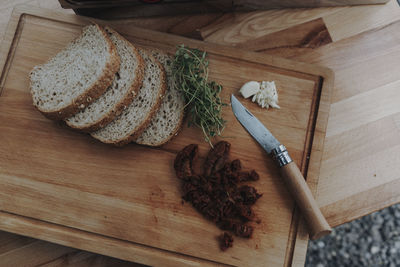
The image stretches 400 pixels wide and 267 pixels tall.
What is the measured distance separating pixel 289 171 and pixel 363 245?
169 centimetres

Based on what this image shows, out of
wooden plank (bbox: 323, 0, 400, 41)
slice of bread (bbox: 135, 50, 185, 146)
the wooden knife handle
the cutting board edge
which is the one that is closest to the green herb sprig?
slice of bread (bbox: 135, 50, 185, 146)

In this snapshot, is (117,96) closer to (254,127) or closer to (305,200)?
(254,127)

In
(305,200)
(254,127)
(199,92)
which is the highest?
(199,92)

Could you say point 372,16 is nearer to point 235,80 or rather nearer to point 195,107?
point 235,80

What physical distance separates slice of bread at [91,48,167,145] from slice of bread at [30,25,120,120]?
0.19m

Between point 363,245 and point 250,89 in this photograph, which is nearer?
point 250,89

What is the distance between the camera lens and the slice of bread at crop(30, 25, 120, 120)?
1928 mm

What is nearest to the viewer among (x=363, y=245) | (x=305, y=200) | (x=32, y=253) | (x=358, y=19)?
(x=305, y=200)

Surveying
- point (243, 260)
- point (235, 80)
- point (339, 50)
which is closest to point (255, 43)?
point (235, 80)

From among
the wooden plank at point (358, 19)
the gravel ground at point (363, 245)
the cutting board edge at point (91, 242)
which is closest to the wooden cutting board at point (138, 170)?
the cutting board edge at point (91, 242)

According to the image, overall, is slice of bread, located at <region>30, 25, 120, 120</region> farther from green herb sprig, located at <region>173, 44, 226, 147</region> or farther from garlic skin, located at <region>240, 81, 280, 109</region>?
garlic skin, located at <region>240, 81, 280, 109</region>

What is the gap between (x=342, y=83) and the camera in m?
2.24

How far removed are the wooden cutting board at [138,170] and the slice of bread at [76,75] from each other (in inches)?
6.2

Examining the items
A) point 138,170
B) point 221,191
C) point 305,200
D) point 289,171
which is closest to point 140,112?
point 138,170
